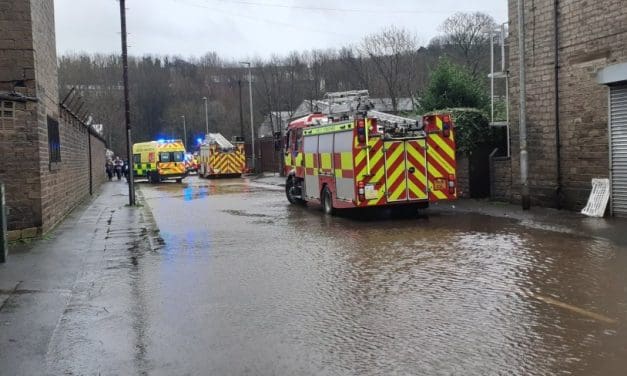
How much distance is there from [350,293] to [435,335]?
1854mm

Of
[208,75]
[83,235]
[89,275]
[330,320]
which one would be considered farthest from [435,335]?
[208,75]

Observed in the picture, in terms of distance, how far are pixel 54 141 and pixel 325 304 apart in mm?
9822

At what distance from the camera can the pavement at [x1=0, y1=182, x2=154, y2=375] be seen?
543 centimetres

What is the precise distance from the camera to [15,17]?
1138 centimetres

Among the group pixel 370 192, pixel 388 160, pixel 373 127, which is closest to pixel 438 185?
pixel 388 160

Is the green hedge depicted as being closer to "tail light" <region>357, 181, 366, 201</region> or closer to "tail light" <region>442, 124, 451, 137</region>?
"tail light" <region>442, 124, 451, 137</region>

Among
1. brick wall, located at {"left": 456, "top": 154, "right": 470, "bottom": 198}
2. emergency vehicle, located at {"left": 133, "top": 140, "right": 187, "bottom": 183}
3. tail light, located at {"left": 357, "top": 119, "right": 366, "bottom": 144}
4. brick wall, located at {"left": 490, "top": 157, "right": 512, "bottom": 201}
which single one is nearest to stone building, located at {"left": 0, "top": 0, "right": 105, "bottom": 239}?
tail light, located at {"left": 357, "top": 119, "right": 366, "bottom": 144}

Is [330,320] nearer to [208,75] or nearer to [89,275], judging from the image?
[89,275]

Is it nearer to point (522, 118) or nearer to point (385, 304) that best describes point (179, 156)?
point (522, 118)

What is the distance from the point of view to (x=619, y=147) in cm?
1298

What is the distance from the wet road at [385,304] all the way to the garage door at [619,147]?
2155 mm

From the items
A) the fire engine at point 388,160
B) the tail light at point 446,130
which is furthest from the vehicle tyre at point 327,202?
the tail light at point 446,130

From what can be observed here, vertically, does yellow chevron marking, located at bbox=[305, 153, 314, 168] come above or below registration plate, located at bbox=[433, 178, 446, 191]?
above

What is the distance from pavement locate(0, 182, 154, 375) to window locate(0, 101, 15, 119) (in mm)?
2275
